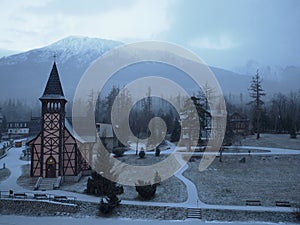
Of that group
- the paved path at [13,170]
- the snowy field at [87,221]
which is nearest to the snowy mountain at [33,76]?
the paved path at [13,170]

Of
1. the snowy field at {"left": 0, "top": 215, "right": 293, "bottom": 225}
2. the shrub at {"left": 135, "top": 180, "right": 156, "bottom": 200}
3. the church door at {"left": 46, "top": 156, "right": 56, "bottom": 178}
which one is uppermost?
the church door at {"left": 46, "top": 156, "right": 56, "bottom": 178}

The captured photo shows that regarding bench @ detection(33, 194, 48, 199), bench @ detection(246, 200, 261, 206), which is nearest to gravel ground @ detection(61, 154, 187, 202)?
bench @ detection(33, 194, 48, 199)

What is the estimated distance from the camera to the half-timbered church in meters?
29.3

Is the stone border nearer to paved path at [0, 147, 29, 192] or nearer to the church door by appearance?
paved path at [0, 147, 29, 192]

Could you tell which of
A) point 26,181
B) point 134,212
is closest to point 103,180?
point 134,212

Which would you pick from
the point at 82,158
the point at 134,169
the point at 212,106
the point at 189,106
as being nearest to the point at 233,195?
the point at 134,169

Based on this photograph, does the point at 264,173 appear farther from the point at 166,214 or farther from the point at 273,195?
the point at 166,214

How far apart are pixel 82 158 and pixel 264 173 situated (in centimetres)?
1722

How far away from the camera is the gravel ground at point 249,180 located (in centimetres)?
2314

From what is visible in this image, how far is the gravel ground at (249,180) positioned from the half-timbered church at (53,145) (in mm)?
10903

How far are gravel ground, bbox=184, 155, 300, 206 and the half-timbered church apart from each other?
10.9m

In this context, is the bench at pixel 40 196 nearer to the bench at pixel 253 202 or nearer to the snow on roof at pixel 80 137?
the snow on roof at pixel 80 137

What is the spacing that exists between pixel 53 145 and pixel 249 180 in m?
17.5

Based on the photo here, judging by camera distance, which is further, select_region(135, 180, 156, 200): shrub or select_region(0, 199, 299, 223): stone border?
select_region(135, 180, 156, 200): shrub
